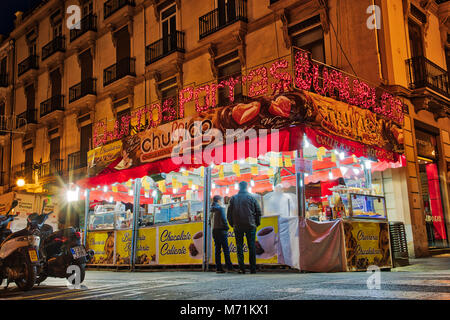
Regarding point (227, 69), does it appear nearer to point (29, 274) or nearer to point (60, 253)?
point (60, 253)

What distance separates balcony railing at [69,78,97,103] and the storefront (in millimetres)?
8931

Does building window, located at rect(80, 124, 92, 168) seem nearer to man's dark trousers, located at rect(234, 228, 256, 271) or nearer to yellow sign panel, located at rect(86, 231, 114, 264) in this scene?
yellow sign panel, located at rect(86, 231, 114, 264)

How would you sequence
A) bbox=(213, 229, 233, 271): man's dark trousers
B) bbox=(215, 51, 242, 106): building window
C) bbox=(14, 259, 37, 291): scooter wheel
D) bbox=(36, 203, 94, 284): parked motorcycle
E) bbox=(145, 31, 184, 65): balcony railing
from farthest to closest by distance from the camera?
bbox=(145, 31, 184, 65): balcony railing, bbox=(215, 51, 242, 106): building window, bbox=(213, 229, 233, 271): man's dark trousers, bbox=(36, 203, 94, 284): parked motorcycle, bbox=(14, 259, 37, 291): scooter wheel

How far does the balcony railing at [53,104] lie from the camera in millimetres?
24548

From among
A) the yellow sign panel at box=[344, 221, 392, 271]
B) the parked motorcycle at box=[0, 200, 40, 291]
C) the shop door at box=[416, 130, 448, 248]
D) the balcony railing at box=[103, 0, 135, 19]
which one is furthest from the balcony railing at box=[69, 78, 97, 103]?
the yellow sign panel at box=[344, 221, 392, 271]

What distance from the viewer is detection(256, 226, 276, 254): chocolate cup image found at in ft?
31.1

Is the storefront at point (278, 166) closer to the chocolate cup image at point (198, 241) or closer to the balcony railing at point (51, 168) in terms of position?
the chocolate cup image at point (198, 241)

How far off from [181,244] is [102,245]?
347 cm

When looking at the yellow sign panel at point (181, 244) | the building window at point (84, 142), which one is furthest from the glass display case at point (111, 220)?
the building window at point (84, 142)

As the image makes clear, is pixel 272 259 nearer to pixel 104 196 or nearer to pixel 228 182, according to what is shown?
pixel 228 182

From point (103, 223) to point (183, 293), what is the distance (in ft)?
28.6

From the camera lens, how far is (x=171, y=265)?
37.5 ft

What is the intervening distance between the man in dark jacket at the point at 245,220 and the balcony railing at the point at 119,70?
12584 millimetres
